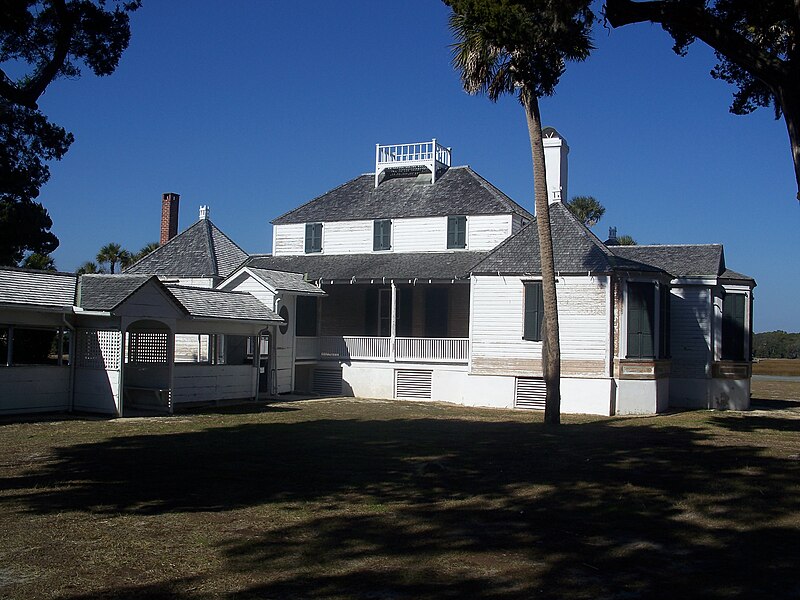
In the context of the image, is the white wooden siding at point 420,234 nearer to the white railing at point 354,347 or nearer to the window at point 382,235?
the window at point 382,235

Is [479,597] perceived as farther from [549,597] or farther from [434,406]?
[434,406]

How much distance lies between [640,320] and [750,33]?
1270cm

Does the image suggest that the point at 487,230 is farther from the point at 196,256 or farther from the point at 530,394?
the point at 196,256

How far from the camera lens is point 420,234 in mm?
34406

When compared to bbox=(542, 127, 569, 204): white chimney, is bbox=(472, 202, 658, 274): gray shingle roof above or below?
below

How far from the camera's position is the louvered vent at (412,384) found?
31.5 meters

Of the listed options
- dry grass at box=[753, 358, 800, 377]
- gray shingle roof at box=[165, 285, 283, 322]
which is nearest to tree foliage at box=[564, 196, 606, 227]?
dry grass at box=[753, 358, 800, 377]

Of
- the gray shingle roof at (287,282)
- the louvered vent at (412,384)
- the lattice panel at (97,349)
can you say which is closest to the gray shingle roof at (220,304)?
the gray shingle roof at (287,282)

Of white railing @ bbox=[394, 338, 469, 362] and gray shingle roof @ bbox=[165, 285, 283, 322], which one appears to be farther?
white railing @ bbox=[394, 338, 469, 362]

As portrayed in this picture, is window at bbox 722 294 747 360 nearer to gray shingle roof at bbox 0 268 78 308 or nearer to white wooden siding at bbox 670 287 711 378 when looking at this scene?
white wooden siding at bbox 670 287 711 378

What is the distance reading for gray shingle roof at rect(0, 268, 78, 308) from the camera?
21000 millimetres

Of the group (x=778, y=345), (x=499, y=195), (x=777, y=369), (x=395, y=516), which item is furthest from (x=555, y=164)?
(x=778, y=345)

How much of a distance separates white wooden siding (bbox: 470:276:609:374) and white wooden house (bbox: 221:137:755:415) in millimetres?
37

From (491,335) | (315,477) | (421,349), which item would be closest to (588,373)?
(491,335)
